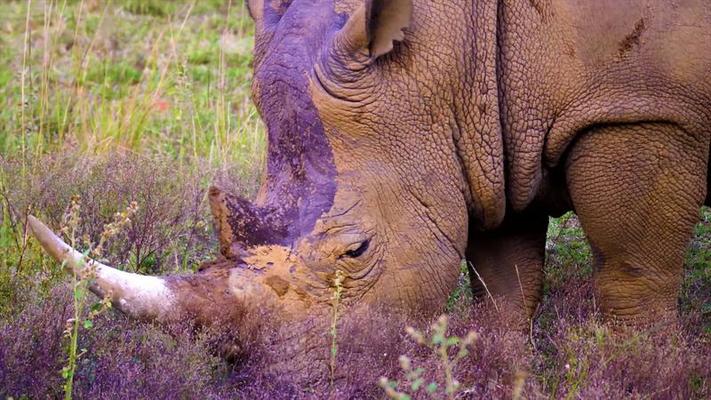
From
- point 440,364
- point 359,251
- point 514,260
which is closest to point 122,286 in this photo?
point 359,251

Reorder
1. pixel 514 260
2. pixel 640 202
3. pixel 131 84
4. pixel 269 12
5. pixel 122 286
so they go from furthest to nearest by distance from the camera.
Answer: pixel 131 84 < pixel 514 260 < pixel 269 12 < pixel 640 202 < pixel 122 286

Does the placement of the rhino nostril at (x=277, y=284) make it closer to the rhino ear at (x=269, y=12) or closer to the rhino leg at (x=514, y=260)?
the rhino ear at (x=269, y=12)

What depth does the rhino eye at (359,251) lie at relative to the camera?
505 centimetres

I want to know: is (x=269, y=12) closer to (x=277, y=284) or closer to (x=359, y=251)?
(x=359, y=251)

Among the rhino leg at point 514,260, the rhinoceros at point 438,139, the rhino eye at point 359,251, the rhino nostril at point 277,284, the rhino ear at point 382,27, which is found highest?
the rhino ear at point 382,27

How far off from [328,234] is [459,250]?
0.64m

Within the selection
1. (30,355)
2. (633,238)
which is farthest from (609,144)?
(30,355)

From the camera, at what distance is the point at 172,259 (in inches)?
284

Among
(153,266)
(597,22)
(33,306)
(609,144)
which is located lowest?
(153,266)

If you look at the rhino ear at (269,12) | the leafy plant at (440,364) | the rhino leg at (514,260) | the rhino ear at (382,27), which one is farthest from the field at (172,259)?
the rhino ear at (269,12)

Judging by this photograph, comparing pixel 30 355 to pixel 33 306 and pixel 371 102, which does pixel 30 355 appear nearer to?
pixel 33 306

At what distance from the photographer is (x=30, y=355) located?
15.9 ft

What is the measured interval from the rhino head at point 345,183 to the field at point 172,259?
0.20 m

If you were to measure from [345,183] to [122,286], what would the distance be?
3.22 feet
